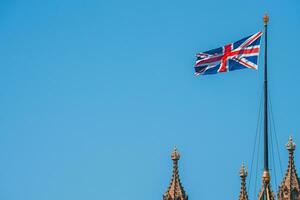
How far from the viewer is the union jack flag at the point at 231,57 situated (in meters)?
111

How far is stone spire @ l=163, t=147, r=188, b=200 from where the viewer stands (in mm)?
137250

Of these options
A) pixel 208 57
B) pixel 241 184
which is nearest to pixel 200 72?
pixel 208 57

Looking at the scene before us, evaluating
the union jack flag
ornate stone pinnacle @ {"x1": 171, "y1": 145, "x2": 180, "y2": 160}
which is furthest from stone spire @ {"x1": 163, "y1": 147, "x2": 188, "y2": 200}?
the union jack flag

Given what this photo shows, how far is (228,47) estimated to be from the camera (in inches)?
4424

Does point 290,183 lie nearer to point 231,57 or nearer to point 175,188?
point 175,188

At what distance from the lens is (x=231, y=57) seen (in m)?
112

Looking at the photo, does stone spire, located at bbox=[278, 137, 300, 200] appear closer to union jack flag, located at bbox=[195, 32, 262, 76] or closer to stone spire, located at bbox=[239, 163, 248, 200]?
stone spire, located at bbox=[239, 163, 248, 200]

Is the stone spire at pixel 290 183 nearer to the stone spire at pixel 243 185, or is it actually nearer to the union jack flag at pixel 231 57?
the stone spire at pixel 243 185

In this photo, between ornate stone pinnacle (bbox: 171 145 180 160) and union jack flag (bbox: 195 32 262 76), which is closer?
union jack flag (bbox: 195 32 262 76)

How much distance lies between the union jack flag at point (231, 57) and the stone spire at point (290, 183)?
82.8ft

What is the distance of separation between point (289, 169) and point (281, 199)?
3228 millimetres

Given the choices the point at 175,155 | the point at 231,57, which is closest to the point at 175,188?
the point at 175,155

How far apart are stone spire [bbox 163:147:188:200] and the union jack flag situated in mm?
25526

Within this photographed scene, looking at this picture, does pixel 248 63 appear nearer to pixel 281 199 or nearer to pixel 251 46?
pixel 251 46
